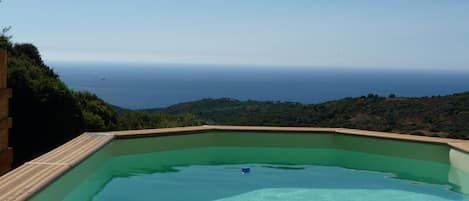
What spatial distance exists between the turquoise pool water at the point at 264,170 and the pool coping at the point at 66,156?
0.07 metres

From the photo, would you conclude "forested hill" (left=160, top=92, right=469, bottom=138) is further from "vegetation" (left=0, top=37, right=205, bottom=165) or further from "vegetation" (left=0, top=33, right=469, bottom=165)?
"vegetation" (left=0, top=37, right=205, bottom=165)

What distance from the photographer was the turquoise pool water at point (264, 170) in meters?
5.12

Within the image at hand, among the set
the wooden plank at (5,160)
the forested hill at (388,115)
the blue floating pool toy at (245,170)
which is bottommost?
the forested hill at (388,115)

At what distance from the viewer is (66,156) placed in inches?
183

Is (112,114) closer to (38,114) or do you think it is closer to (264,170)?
(38,114)

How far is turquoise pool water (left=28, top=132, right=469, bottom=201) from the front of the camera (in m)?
5.12

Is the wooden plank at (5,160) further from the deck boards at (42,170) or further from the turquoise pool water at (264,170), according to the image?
the turquoise pool water at (264,170)

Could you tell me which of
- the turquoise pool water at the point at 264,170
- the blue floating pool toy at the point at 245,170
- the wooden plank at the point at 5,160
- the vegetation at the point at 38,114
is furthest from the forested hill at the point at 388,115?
the wooden plank at the point at 5,160

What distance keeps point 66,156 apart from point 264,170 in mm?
2340

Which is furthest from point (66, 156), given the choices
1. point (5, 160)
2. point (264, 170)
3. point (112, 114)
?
point (112, 114)

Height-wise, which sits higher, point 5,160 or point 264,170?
point 5,160

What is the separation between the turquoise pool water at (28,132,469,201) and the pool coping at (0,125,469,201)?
67 millimetres

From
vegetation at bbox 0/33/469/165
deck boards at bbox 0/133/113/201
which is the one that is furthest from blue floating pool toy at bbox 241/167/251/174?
vegetation at bbox 0/33/469/165

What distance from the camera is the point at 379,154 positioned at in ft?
21.5
